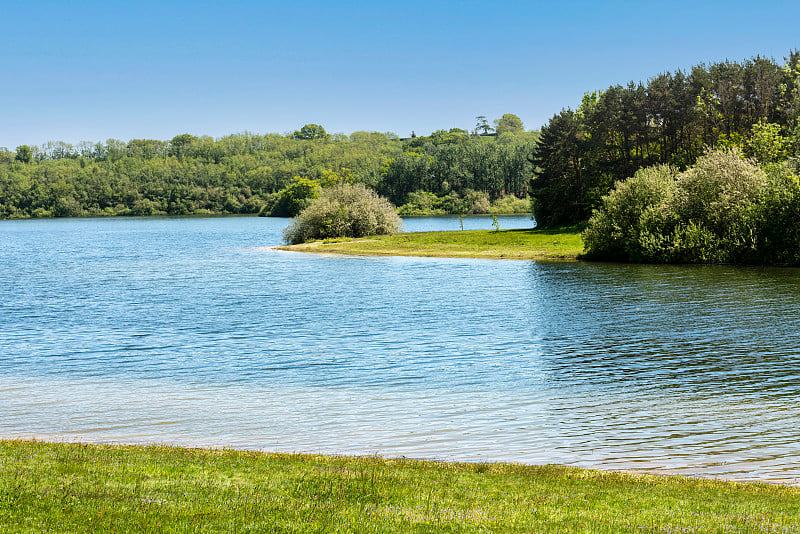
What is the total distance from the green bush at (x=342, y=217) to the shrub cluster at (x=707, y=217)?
3570 centimetres

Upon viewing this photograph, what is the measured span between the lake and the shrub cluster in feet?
23.5

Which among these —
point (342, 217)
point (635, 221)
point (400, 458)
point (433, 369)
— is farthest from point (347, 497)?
point (342, 217)

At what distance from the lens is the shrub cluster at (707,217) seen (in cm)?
5397

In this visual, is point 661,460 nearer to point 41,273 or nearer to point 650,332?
point 650,332

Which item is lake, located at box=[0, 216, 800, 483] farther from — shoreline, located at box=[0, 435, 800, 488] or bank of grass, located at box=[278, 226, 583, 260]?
bank of grass, located at box=[278, 226, 583, 260]

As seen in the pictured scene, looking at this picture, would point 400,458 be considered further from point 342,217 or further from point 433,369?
point 342,217

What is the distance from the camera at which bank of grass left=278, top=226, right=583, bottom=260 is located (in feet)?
233

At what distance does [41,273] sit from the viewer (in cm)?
6006

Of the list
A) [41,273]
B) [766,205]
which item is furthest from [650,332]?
[41,273]

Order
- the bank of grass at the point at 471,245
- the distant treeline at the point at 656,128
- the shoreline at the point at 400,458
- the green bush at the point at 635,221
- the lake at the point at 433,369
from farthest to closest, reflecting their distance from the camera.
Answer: the distant treeline at the point at 656,128, the bank of grass at the point at 471,245, the green bush at the point at 635,221, the lake at the point at 433,369, the shoreline at the point at 400,458

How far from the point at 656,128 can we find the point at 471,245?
2846 cm

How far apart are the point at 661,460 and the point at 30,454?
36.7ft

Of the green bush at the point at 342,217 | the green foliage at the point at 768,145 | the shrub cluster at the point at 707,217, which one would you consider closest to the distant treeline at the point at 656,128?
the green foliage at the point at 768,145

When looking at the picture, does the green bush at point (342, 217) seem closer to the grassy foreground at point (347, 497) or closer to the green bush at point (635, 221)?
the green bush at point (635, 221)
